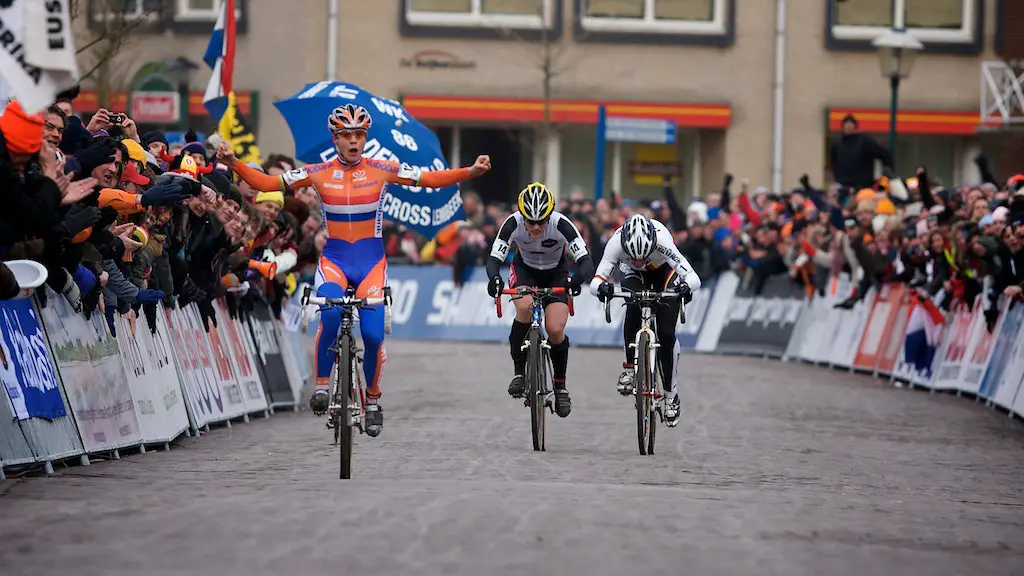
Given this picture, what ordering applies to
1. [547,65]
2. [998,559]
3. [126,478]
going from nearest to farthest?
[998,559] → [126,478] → [547,65]

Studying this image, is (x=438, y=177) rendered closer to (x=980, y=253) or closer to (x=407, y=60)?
(x=980, y=253)

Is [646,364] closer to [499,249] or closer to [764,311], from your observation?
[499,249]

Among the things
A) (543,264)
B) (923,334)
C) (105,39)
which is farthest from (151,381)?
(105,39)

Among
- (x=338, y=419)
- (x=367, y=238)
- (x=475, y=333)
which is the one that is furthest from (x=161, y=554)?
(x=475, y=333)

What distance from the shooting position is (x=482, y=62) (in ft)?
133

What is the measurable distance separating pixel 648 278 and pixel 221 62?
6418 mm

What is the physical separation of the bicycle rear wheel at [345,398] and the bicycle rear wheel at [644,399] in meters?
2.56

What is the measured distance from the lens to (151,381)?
14.0 metres

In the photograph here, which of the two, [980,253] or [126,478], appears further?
[980,253]

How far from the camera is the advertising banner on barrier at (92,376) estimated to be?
1226 cm

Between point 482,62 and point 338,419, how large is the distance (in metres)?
28.2

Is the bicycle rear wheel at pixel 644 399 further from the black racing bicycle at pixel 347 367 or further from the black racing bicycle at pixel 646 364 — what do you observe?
the black racing bicycle at pixel 347 367

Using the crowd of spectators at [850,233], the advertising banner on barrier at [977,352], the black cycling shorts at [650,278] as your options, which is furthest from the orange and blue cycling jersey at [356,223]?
the advertising banner on barrier at [977,352]

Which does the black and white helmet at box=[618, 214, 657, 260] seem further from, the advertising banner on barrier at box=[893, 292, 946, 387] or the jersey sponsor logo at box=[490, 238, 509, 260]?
the advertising banner on barrier at box=[893, 292, 946, 387]
